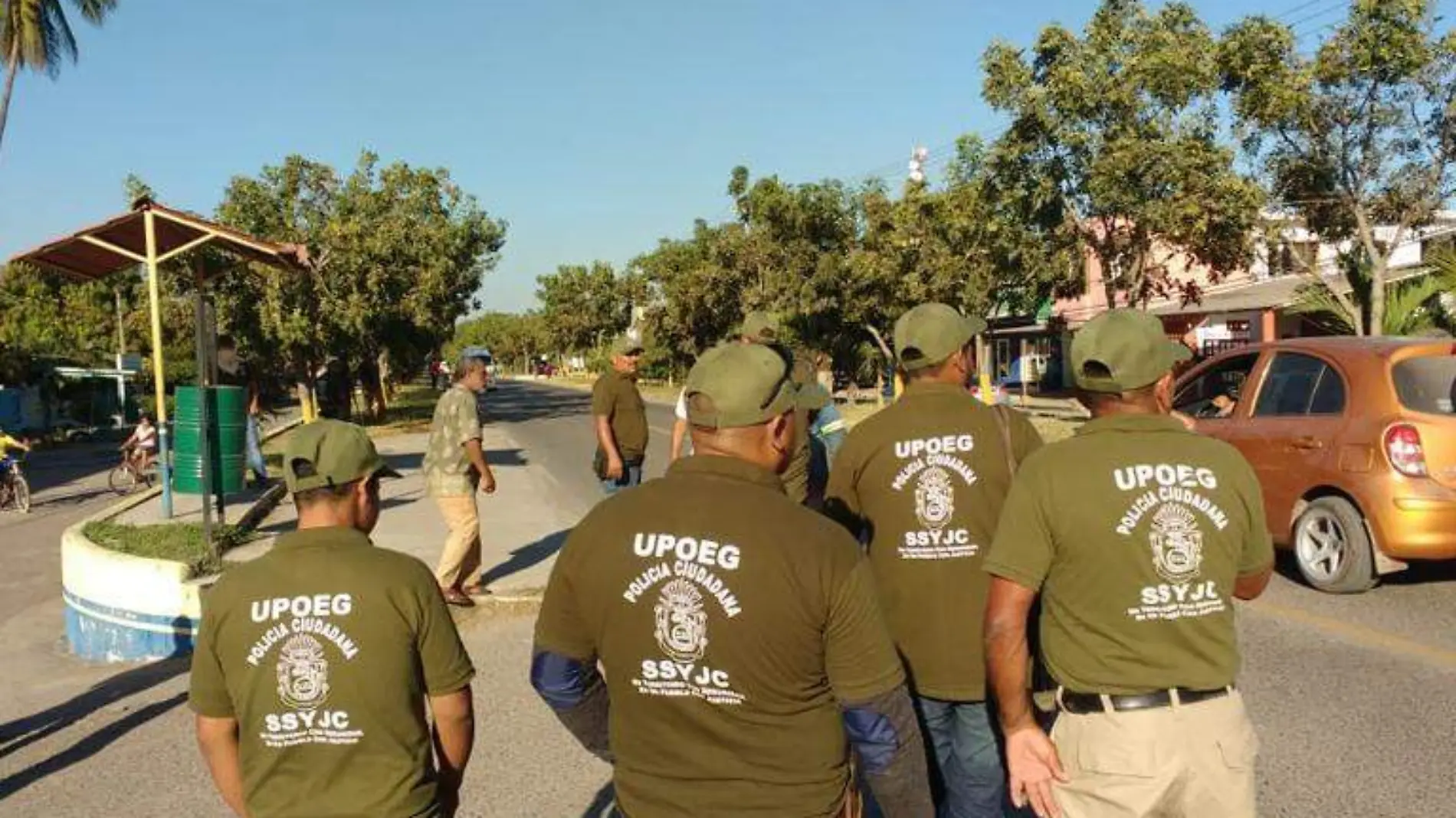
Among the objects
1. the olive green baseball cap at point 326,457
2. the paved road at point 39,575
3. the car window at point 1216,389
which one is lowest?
the paved road at point 39,575

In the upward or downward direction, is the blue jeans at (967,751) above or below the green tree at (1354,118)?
below

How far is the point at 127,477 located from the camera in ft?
59.7

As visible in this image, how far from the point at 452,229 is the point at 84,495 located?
13.4 m

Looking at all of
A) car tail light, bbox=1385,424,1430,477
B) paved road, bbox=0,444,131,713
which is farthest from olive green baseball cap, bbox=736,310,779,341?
paved road, bbox=0,444,131,713

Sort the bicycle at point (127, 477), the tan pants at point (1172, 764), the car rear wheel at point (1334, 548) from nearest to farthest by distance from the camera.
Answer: the tan pants at point (1172, 764) < the car rear wheel at point (1334, 548) < the bicycle at point (127, 477)

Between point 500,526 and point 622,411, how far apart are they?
3.97 meters

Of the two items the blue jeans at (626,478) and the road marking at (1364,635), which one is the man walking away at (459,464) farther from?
the road marking at (1364,635)

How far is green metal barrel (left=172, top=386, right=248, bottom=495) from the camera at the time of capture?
345 inches

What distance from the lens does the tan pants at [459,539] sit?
23.4 ft

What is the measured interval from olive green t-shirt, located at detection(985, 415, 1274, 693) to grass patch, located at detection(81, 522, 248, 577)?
21.1ft

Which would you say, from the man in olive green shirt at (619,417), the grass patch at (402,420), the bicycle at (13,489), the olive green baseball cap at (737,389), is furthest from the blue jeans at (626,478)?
the grass patch at (402,420)

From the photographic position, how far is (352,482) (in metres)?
2.50

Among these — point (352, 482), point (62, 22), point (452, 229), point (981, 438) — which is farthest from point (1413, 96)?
point (62, 22)

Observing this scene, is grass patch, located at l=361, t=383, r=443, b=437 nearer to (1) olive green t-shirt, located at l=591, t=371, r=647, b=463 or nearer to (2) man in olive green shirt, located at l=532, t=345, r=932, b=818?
(1) olive green t-shirt, located at l=591, t=371, r=647, b=463
